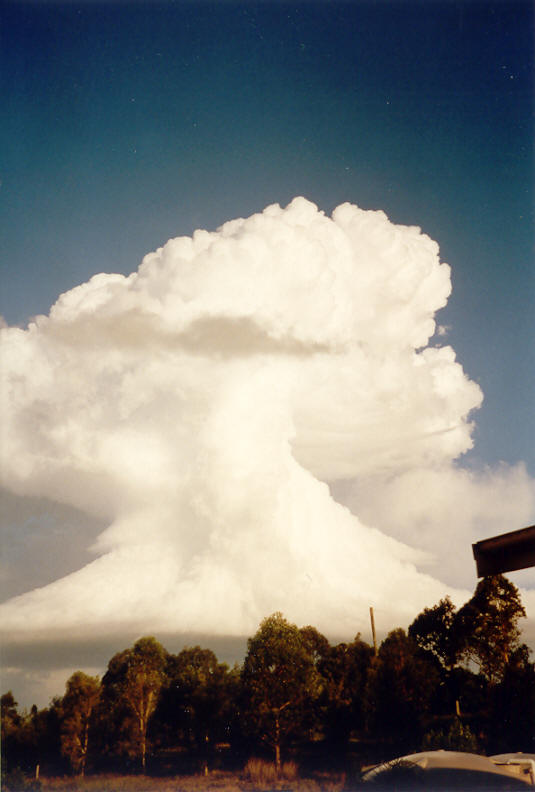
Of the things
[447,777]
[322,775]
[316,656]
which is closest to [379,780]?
[447,777]

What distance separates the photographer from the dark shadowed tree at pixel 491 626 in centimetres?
3347

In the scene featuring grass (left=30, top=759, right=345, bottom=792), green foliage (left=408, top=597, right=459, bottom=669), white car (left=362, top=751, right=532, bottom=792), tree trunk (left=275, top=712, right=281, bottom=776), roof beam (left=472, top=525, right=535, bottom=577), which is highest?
Result: roof beam (left=472, top=525, right=535, bottom=577)

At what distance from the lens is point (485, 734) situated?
96.4 ft

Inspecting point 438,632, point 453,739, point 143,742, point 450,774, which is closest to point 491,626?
point 438,632

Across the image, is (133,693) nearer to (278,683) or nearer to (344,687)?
(278,683)

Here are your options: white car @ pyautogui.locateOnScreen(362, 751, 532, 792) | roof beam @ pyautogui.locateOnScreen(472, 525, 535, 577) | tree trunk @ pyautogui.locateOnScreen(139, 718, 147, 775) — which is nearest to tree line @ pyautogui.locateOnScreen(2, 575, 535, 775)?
tree trunk @ pyautogui.locateOnScreen(139, 718, 147, 775)

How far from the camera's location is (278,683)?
107ft

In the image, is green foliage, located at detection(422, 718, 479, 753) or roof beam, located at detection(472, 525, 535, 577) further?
green foliage, located at detection(422, 718, 479, 753)

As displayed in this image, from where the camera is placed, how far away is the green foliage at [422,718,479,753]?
92.3 feet

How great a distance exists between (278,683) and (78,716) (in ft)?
37.1

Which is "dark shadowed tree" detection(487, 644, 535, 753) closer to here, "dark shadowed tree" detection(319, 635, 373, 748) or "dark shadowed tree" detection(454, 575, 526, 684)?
"dark shadowed tree" detection(454, 575, 526, 684)

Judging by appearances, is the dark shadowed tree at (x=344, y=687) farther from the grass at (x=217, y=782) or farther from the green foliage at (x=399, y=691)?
the grass at (x=217, y=782)

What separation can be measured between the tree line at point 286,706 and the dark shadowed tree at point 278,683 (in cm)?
6

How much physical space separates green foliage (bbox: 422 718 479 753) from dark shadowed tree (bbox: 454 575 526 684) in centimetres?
416
